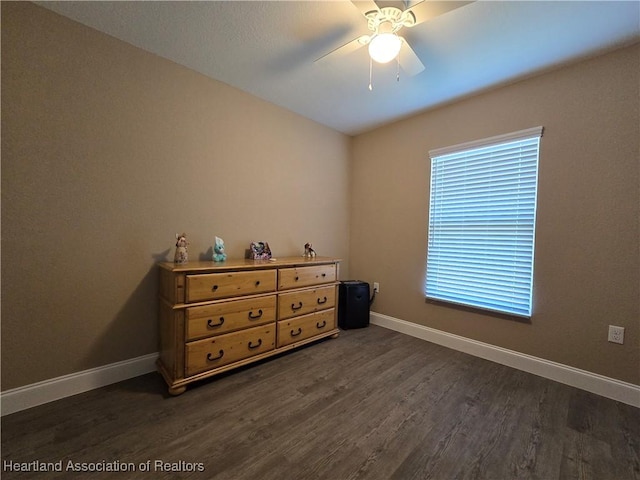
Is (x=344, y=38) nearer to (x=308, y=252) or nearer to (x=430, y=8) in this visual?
(x=430, y=8)

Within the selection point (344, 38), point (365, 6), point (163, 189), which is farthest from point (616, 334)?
point (163, 189)

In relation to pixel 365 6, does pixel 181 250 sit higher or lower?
lower

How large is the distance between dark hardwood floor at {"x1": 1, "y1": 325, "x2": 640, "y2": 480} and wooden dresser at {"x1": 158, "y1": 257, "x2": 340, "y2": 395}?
0.18 metres

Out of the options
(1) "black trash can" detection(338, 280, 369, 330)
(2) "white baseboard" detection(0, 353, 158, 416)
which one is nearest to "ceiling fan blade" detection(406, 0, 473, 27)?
(1) "black trash can" detection(338, 280, 369, 330)

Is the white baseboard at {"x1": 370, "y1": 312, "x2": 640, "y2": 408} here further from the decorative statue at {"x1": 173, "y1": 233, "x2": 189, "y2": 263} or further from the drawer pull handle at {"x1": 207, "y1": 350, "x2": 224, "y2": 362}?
the decorative statue at {"x1": 173, "y1": 233, "x2": 189, "y2": 263}

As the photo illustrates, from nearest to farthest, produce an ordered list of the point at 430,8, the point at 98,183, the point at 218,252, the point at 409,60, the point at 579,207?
the point at 430,8, the point at 409,60, the point at 98,183, the point at 579,207, the point at 218,252

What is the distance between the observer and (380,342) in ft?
8.87

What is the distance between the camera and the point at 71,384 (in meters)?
1.73

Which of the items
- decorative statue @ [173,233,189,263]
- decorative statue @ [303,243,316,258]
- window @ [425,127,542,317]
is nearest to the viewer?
decorative statue @ [173,233,189,263]

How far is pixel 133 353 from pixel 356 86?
9.38 ft

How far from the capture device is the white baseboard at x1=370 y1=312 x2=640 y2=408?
5.90ft

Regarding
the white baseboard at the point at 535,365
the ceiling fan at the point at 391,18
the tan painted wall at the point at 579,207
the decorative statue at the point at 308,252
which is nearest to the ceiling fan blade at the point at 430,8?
the ceiling fan at the point at 391,18

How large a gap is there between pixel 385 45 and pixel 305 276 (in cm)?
185

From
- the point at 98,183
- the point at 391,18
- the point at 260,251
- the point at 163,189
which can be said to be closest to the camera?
the point at 391,18
